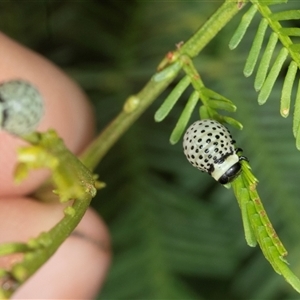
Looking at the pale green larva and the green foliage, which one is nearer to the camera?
the pale green larva

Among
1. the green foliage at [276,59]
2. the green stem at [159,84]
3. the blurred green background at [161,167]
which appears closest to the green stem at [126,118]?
the green stem at [159,84]

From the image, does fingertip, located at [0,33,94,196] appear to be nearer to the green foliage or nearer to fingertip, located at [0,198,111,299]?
fingertip, located at [0,198,111,299]

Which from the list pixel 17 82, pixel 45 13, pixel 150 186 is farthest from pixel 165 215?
pixel 17 82

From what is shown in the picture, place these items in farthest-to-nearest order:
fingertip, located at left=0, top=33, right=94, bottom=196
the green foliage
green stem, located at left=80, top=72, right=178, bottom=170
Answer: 1. fingertip, located at left=0, top=33, right=94, bottom=196
2. green stem, located at left=80, top=72, right=178, bottom=170
3. the green foliage

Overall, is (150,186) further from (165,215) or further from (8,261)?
(8,261)

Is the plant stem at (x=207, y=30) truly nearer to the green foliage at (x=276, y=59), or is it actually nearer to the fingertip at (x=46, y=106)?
the green foliage at (x=276, y=59)

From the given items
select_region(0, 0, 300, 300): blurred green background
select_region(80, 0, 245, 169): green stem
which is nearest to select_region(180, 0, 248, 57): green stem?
select_region(80, 0, 245, 169): green stem

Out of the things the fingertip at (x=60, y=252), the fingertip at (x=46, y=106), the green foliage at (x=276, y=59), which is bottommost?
the fingertip at (x=60, y=252)
